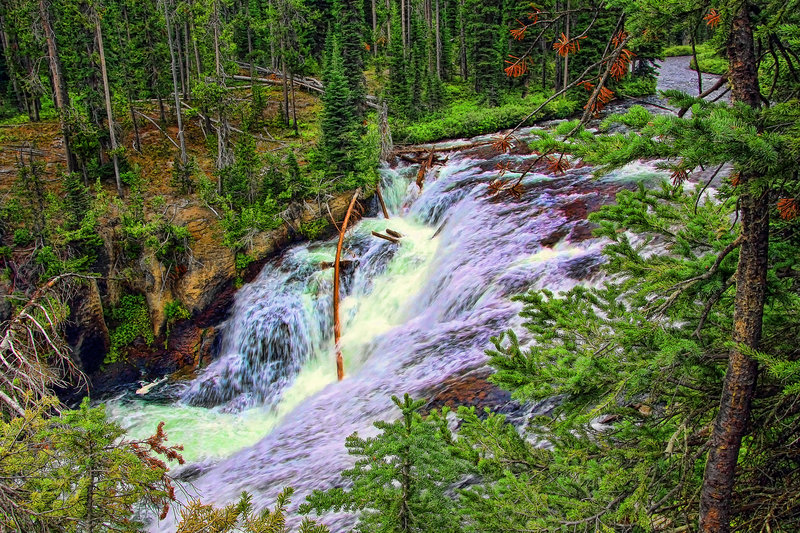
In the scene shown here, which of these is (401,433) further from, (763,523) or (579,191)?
(579,191)

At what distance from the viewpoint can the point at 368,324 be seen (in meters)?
14.1

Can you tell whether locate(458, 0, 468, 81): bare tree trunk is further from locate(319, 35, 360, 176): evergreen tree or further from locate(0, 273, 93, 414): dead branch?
locate(0, 273, 93, 414): dead branch

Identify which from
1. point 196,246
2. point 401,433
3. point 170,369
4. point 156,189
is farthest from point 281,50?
point 401,433

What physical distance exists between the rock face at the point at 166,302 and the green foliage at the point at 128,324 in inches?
6.0

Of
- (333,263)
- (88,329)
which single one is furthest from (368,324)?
(88,329)

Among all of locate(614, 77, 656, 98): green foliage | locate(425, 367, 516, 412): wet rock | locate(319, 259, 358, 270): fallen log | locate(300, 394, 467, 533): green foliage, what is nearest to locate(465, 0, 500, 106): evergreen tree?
locate(614, 77, 656, 98): green foliage

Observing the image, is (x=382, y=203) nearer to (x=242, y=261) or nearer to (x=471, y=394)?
(x=242, y=261)

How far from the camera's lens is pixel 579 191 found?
46.8 feet

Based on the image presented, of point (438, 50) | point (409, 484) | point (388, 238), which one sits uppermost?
point (438, 50)

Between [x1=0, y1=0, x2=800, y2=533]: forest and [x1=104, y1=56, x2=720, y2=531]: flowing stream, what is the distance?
9 cm

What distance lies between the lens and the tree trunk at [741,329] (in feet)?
9.07

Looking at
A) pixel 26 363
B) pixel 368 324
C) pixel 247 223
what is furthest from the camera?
pixel 247 223

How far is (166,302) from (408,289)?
7868mm

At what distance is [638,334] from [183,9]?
22.4 meters
